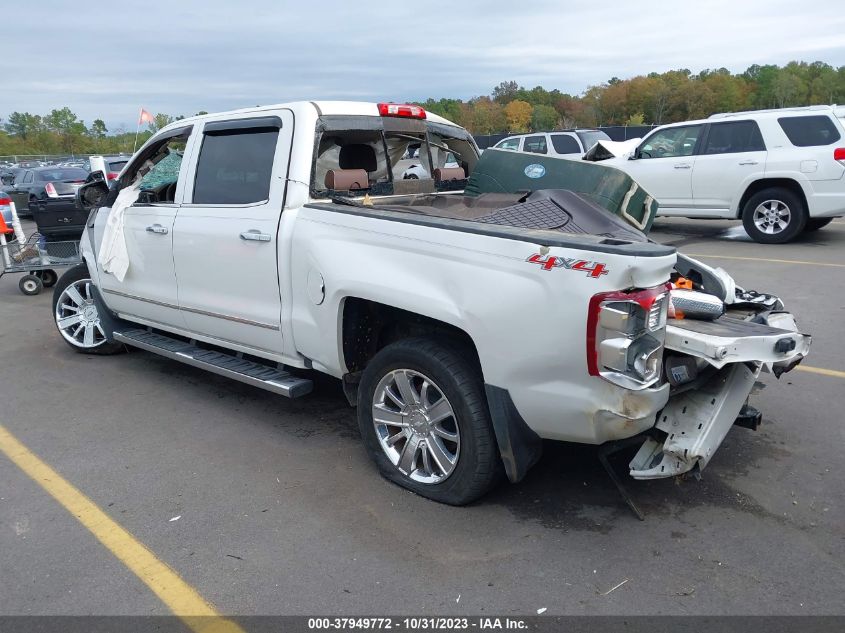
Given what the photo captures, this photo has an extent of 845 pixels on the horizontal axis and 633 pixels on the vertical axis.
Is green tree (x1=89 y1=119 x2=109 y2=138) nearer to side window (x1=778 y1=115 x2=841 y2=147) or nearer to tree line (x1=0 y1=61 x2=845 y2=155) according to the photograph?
tree line (x1=0 y1=61 x2=845 y2=155)

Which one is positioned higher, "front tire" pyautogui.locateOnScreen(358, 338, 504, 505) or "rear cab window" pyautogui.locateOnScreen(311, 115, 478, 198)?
"rear cab window" pyautogui.locateOnScreen(311, 115, 478, 198)

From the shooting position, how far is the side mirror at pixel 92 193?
5.86 metres

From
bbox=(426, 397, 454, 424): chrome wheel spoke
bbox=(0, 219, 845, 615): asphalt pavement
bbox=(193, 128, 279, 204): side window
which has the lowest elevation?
bbox=(0, 219, 845, 615): asphalt pavement

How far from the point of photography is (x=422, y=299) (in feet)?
11.2

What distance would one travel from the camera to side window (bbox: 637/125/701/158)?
38.6 feet

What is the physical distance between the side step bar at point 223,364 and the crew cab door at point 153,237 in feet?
0.56

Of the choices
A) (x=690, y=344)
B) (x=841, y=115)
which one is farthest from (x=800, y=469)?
(x=841, y=115)

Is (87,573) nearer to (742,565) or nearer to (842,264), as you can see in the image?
(742,565)

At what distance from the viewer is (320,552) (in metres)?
3.27

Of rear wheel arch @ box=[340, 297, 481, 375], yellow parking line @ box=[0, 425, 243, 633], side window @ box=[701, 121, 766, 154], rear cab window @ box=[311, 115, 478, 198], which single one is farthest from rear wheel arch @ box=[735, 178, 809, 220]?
yellow parking line @ box=[0, 425, 243, 633]

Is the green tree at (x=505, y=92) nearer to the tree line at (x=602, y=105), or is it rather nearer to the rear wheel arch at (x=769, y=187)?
the tree line at (x=602, y=105)

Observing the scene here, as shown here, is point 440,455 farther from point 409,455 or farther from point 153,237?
point 153,237

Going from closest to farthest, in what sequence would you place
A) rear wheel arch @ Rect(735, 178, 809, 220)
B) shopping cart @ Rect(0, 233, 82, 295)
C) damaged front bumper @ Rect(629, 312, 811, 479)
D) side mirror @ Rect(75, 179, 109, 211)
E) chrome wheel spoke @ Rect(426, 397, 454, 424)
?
1. damaged front bumper @ Rect(629, 312, 811, 479)
2. chrome wheel spoke @ Rect(426, 397, 454, 424)
3. side mirror @ Rect(75, 179, 109, 211)
4. shopping cart @ Rect(0, 233, 82, 295)
5. rear wheel arch @ Rect(735, 178, 809, 220)

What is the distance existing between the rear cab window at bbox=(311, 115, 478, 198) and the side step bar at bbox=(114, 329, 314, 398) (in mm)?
1145
